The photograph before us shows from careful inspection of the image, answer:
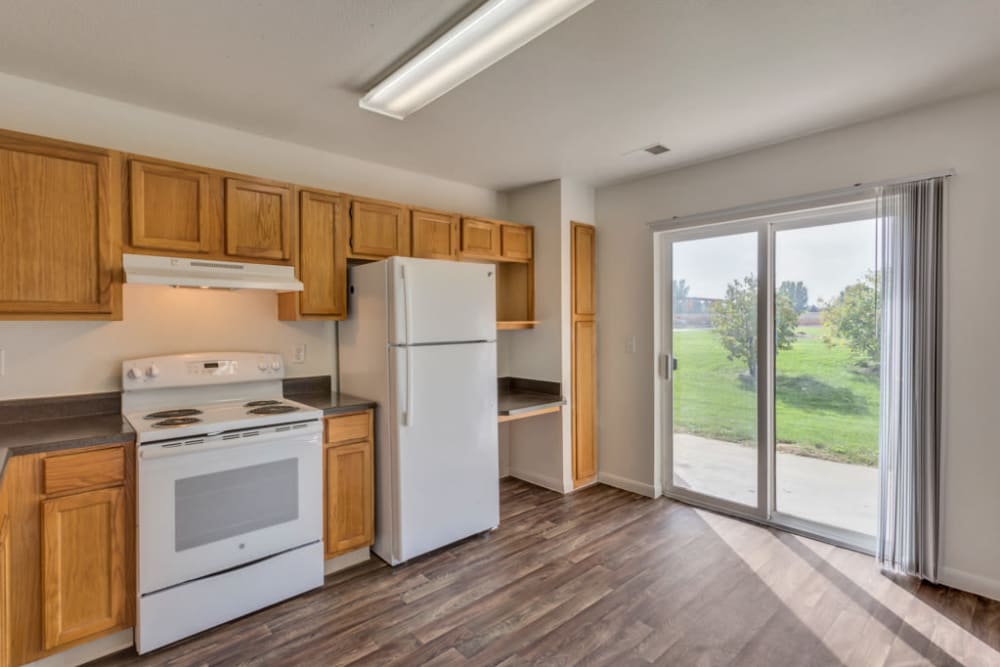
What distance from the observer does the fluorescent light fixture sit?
166 cm

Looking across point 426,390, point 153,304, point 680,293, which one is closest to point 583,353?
point 680,293

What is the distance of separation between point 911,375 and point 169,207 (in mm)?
3899

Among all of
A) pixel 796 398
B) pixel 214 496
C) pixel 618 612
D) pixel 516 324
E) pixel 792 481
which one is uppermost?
pixel 516 324

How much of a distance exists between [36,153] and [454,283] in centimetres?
199

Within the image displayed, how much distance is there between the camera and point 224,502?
7.55ft

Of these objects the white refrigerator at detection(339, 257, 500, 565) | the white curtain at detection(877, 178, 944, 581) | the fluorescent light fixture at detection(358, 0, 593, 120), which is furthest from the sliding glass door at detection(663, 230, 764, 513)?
the fluorescent light fixture at detection(358, 0, 593, 120)

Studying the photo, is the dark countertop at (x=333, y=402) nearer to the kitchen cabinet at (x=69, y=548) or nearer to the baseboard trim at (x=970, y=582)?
the kitchen cabinet at (x=69, y=548)

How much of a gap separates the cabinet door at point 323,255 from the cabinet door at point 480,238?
0.95 metres

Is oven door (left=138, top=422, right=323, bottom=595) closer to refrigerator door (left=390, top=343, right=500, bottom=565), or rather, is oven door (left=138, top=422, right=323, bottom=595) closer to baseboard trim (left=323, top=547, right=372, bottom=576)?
baseboard trim (left=323, top=547, right=372, bottom=576)

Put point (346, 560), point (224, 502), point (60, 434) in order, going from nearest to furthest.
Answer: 1. point (60, 434)
2. point (224, 502)
3. point (346, 560)

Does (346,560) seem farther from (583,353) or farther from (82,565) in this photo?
(583,353)

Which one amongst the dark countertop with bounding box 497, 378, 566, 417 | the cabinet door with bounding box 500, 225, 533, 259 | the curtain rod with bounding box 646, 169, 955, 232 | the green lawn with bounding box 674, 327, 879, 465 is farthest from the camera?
the cabinet door with bounding box 500, 225, 533, 259

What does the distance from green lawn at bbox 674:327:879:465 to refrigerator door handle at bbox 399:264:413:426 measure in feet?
6.97

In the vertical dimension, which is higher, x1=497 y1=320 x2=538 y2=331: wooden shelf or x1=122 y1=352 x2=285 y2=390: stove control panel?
x1=497 y1=320 x2=538 y2=331: wooden shelf
